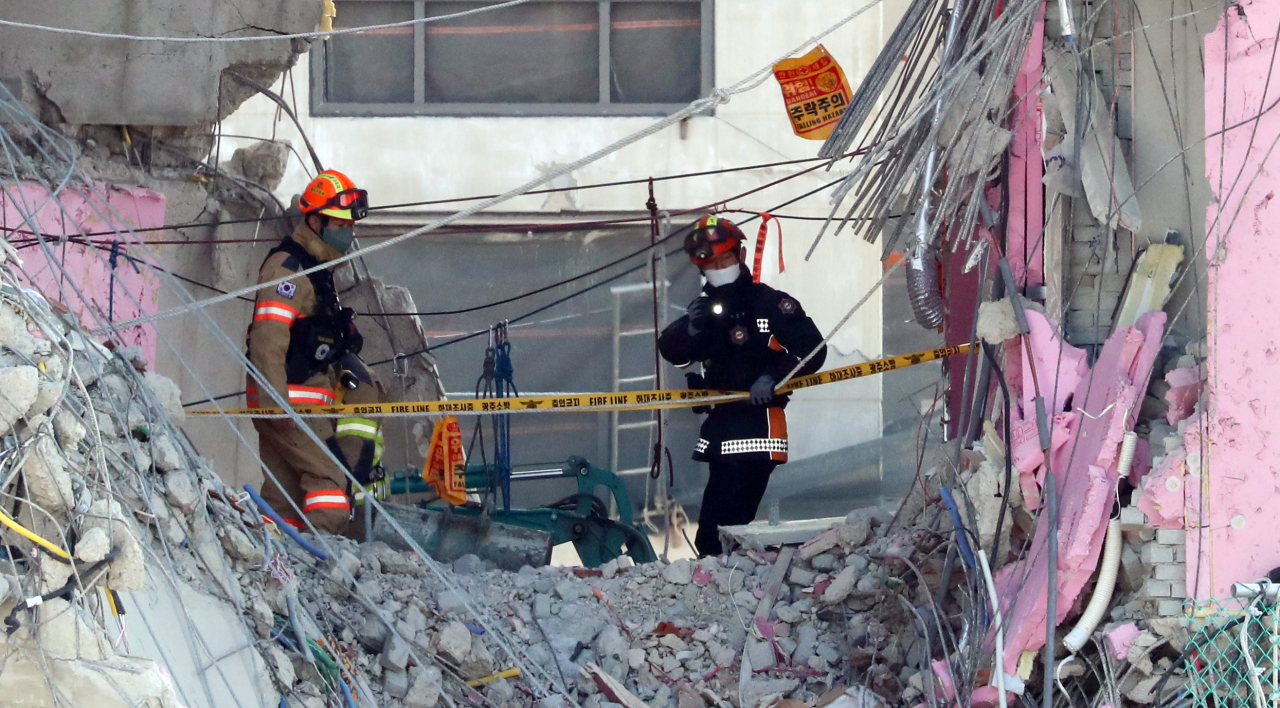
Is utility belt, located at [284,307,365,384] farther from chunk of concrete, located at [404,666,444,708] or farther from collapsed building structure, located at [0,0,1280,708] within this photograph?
chunk of concrete, located at [404,666,444,708]

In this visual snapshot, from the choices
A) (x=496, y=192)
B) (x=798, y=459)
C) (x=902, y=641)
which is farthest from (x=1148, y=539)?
(x=496, y=192)

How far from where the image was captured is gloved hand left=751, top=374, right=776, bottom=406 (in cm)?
736

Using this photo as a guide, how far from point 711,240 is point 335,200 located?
1.90m

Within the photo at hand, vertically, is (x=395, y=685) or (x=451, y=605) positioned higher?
(x=451, y=605)

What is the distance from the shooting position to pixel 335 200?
7.77m

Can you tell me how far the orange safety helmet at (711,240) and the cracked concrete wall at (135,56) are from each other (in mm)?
2299

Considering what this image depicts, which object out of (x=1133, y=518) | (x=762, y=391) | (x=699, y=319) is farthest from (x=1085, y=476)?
(x=699, y=319)

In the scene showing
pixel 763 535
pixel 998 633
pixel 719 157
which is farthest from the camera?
pixel 719 157

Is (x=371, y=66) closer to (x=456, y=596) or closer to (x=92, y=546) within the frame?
(x=456, y=596)

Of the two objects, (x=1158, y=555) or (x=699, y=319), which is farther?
(x=699, y=319)

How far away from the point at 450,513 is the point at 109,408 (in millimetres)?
3562

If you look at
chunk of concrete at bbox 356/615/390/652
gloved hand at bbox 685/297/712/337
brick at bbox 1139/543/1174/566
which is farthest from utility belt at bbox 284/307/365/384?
brick at bbox 1139/543/1174/566

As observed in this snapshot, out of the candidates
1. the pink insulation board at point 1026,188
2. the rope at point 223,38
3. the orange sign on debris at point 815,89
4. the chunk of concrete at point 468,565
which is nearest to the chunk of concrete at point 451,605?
the chunk of concrete at point 468,565

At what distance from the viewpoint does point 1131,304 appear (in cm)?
527
